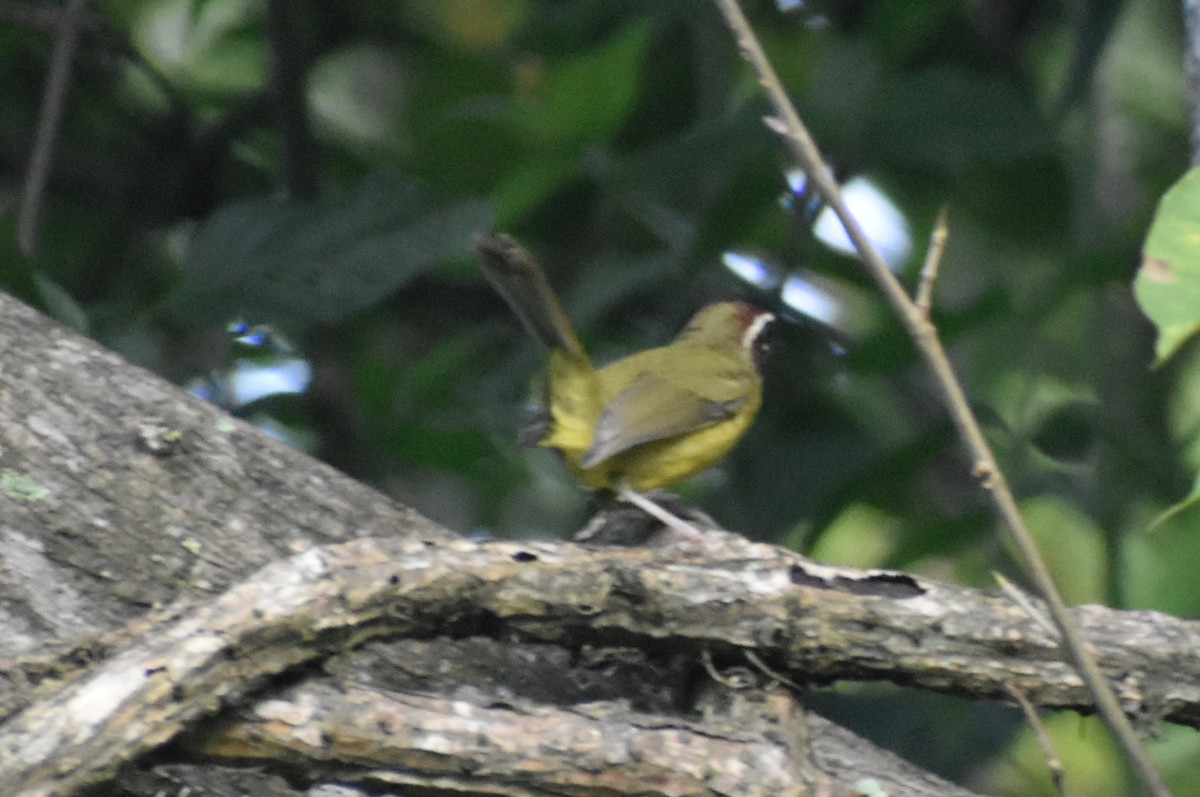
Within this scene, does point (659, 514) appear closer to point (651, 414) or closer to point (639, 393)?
point (651, 414)

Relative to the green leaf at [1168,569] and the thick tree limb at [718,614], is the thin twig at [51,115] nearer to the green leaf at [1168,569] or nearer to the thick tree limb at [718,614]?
the thick tree limb at [718,614]

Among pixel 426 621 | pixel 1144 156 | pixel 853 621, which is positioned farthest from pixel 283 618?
pixel 1144 156

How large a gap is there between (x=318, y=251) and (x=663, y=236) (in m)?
0.98

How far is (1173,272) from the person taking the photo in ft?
5.26

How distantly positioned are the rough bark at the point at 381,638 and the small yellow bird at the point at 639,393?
89 centimetres

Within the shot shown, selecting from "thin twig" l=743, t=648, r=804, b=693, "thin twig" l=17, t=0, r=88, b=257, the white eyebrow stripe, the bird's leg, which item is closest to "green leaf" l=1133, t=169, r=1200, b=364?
"thin twig" l=743, t=648, r=804, b=693

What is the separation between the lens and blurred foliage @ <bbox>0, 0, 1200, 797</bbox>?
3.96 m

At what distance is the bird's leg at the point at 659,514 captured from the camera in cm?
284

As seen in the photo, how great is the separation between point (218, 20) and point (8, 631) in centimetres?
369

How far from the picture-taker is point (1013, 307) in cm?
398

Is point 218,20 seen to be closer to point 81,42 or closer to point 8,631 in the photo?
point 81,42

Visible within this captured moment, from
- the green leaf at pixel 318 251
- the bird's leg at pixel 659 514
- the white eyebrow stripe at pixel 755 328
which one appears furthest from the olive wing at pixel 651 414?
the green leaf at pixel 318 251

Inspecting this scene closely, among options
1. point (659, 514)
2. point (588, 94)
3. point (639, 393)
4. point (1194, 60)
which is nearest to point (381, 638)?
point (659, 514)

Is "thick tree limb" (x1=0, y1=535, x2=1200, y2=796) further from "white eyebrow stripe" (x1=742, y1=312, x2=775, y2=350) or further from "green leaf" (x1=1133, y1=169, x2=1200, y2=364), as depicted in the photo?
"white eyebrow stripe" (x1=742, y1=312, x2=775, y2=350)
